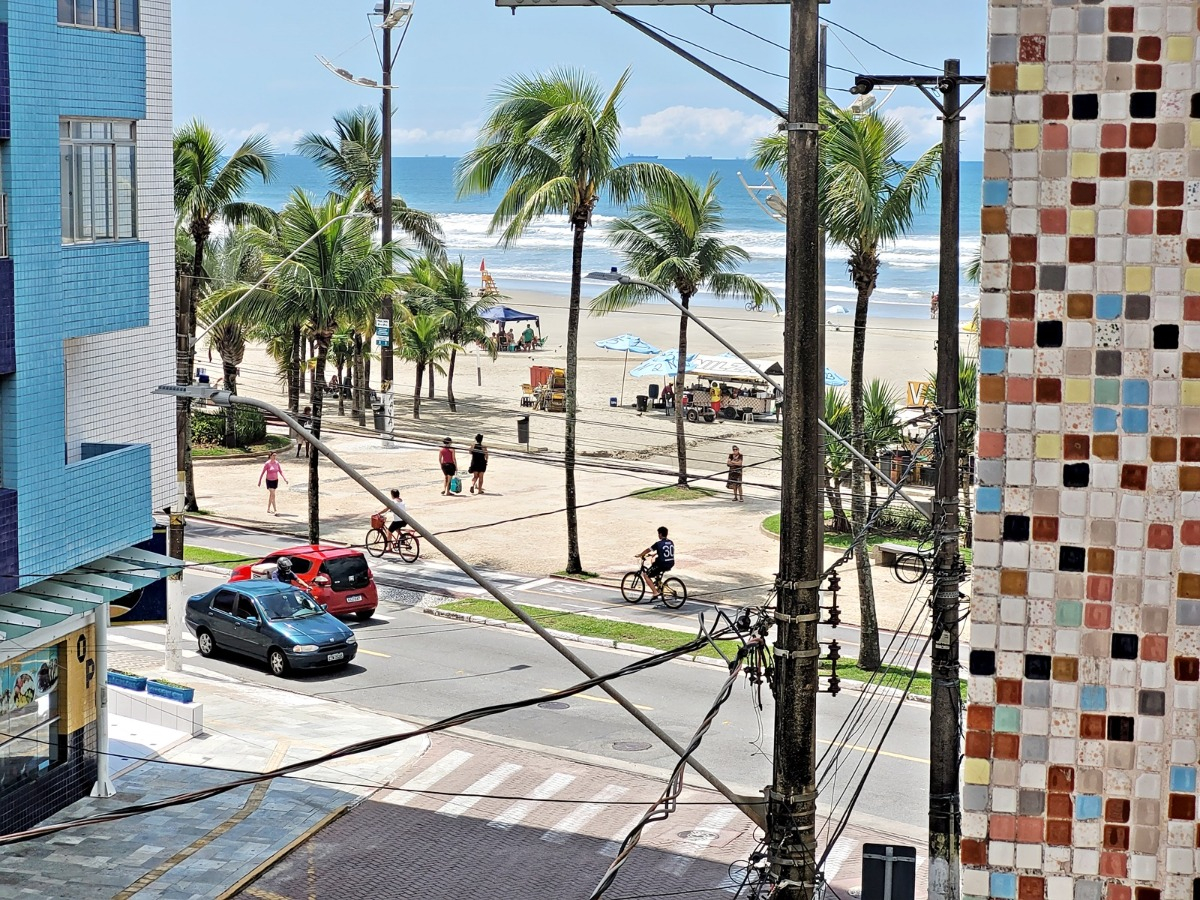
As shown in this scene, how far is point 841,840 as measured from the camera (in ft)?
60.5

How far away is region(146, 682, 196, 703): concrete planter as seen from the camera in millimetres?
22016

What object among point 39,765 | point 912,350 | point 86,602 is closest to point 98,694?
point 39,765

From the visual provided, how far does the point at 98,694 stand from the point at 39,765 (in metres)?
1.36

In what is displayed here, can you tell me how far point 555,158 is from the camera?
31.9 meters

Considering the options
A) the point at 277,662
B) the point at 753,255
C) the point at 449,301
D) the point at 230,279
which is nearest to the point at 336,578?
the point at 277,662

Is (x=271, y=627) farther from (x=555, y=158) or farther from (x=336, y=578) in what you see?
(x=555, y=158)

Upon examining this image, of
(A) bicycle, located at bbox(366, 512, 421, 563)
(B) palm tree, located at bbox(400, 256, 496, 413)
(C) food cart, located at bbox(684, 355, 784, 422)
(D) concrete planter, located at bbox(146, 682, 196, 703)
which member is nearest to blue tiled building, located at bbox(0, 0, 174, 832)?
(D) concrete planter, located at bbox(146, 682, 196, 703)

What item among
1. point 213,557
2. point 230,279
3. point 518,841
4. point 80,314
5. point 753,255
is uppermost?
point 753,255

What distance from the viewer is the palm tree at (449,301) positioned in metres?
59.1

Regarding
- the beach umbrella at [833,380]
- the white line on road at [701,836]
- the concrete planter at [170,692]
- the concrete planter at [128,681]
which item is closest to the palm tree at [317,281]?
the concrete planter at [128,681]

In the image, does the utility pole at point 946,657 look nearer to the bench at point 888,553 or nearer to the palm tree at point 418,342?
the bench at point 888,553

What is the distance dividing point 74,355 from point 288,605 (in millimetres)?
9136

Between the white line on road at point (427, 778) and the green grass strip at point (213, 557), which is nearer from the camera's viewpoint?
the white line on road at point (427, 778)

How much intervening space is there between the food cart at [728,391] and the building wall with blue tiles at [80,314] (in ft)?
116
